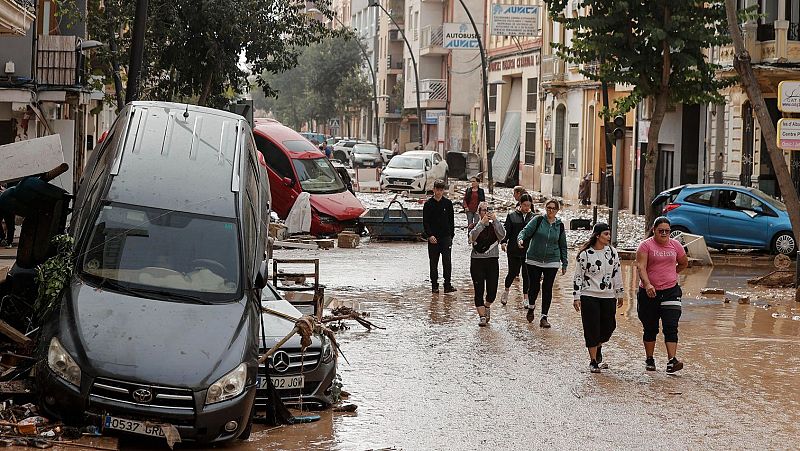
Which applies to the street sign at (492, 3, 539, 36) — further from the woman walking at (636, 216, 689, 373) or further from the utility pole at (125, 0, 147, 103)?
the woman walking at (636, 216, 689, 373)

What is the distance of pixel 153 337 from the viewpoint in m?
9.58

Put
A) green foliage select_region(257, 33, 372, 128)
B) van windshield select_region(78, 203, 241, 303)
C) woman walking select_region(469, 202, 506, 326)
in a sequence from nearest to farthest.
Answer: van windshield select_region(78, 203, 241, 303)
woman walking select_region(469, 202, 506, 326)
green foliage select_region(257, 33, 372, 128)

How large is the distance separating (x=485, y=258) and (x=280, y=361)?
6432 millimetres

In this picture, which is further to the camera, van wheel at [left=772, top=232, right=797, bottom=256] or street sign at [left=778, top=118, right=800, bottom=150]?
van wheel at [left=772, top=232, right=797, bottom=256]

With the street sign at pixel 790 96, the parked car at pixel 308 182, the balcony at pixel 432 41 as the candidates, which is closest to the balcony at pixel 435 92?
the balcony at pixel 432 41


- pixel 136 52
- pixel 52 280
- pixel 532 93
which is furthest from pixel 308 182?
pixel 532 93

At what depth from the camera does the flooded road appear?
1051 cm

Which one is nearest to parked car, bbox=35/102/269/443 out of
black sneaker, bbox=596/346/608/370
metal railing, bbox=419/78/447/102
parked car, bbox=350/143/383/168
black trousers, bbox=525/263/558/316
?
black sneaker, bbox=596/346/608/370

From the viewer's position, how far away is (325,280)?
21797 millimetres

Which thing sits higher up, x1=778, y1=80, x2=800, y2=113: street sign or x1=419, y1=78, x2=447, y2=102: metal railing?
x1=419, y1=78, x2=447, y2=102: metal railing

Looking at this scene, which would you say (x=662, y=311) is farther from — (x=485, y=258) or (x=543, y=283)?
(x=485, y=258)

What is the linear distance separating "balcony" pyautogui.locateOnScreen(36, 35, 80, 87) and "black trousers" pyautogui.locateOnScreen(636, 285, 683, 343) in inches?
709

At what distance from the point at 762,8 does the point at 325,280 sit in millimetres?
16356

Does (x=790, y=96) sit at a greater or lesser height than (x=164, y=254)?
greater
